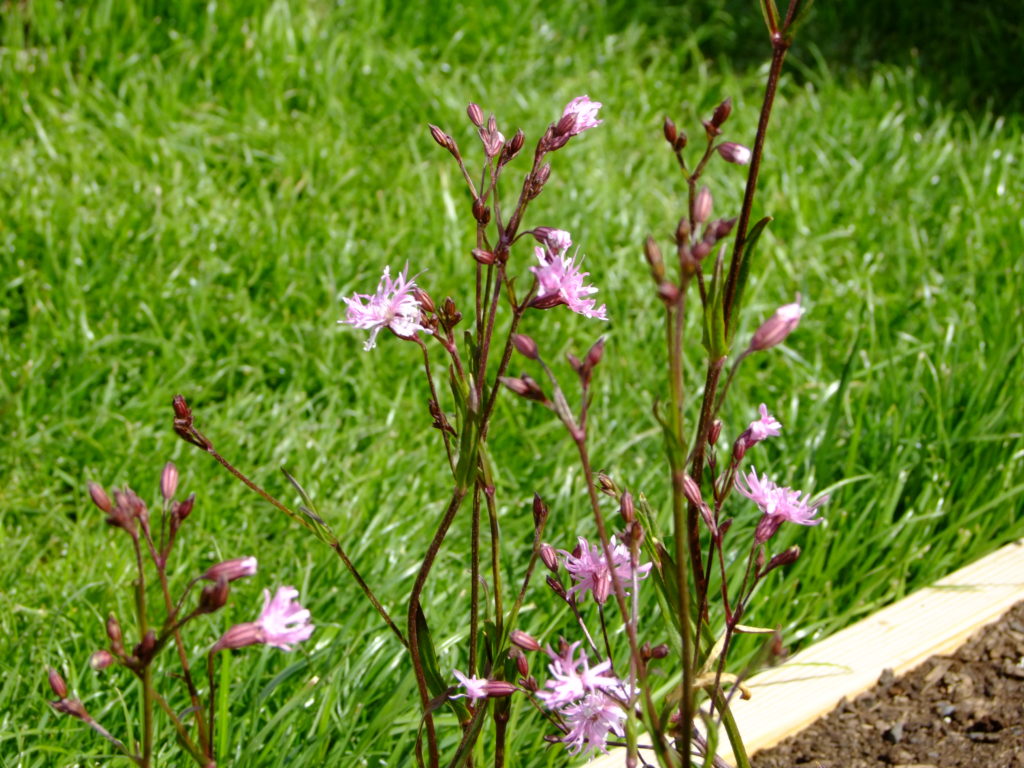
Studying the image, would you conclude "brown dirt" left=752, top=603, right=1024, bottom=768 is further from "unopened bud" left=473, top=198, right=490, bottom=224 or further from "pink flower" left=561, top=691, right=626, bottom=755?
"unopened bud" left=473, top=198, right=490, bottom=224

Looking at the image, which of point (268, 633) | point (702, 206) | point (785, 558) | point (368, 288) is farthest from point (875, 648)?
point (368, 288)

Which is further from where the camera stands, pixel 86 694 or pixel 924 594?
pixel 924 594

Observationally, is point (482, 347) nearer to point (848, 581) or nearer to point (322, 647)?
point (322, 647)

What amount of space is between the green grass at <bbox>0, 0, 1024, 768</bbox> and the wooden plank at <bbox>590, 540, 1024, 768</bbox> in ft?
0.23

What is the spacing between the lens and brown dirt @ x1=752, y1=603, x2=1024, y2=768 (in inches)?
66.2

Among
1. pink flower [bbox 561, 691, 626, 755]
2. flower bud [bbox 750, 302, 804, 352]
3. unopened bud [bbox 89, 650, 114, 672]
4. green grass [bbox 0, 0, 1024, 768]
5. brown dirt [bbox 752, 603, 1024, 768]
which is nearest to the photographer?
unopened bud [bbox 89, 650, 114, 672]

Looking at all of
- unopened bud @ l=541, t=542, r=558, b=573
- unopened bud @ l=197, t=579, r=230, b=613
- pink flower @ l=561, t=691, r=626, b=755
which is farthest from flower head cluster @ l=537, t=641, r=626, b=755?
unopened bud @ l=197, t=579, r=230, b=613

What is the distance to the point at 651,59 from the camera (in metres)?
4.15

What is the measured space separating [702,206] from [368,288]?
6.23ft

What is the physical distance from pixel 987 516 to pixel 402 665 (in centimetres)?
118

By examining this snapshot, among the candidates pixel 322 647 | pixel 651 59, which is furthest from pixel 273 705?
pixel 651 59

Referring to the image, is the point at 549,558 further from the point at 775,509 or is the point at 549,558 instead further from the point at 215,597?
the point at 215,597

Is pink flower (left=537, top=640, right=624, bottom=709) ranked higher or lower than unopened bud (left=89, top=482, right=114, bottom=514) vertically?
lower

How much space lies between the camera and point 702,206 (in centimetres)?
102
